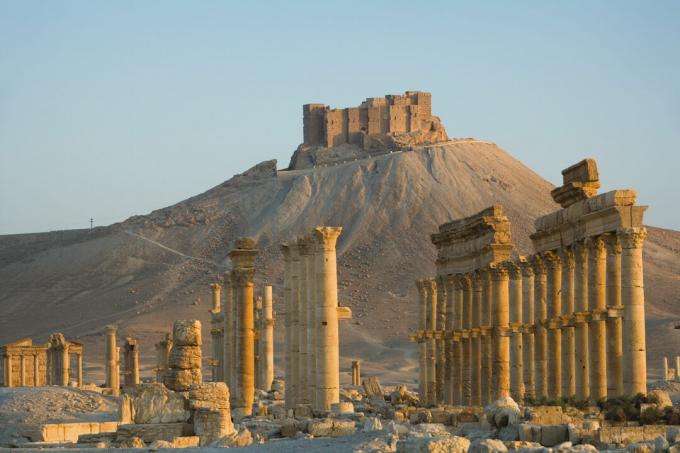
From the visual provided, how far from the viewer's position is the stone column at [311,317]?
1553 inches

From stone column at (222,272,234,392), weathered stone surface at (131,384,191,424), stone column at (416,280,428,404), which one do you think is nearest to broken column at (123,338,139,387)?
stone column at (416,280,428,404)

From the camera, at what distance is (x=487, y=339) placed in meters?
47.0

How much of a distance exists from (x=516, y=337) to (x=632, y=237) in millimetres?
11640

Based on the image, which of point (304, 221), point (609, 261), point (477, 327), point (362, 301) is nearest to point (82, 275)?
point (304, 221)

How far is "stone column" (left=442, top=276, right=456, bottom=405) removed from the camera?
51.6 meters

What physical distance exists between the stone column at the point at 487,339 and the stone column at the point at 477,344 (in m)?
0.07

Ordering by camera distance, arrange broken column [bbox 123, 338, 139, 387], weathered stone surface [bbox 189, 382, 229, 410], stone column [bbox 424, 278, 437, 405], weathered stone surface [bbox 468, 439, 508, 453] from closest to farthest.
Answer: weathered stone surface [bbox 468, 439, 508, 453] → weathered stone surface [bbox 189, 382, 229, 410] → stone column [bbox 424, 278, 437, 405] → broken column [bbox 123, 338, 139, 387]

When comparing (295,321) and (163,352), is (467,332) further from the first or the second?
(163,352)

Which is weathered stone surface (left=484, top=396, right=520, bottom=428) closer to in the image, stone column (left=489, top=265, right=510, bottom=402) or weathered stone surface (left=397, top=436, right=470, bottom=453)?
weathered stone surface (left=397, top=436, right=470, bottom=453)

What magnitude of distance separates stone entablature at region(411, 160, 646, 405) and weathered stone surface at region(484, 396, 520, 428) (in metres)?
6.86

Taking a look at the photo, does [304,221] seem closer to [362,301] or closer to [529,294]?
[362,301]

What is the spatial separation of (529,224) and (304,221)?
2388 centimetres

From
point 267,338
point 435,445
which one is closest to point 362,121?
point 267,338

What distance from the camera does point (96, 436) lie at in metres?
30.3
